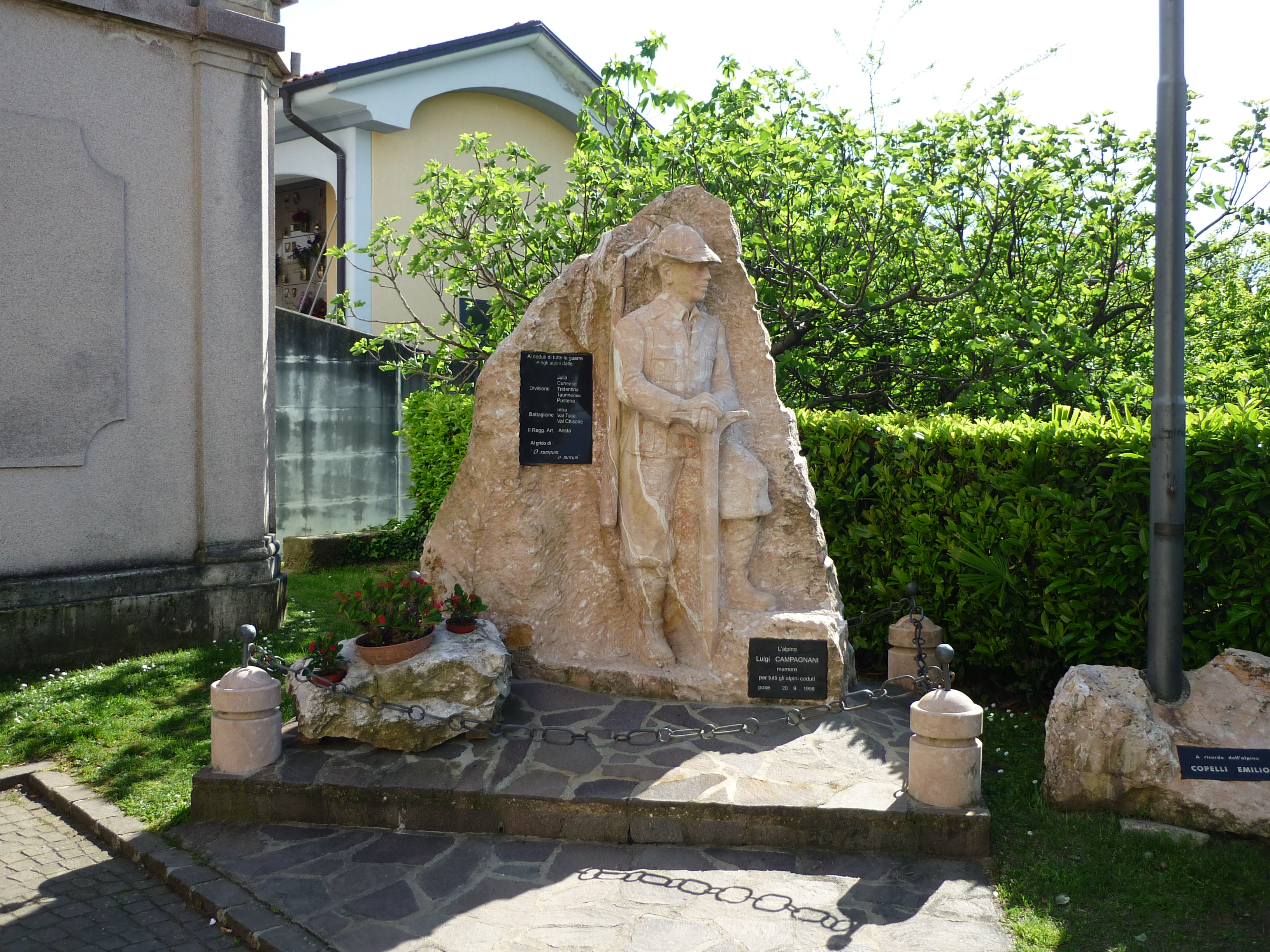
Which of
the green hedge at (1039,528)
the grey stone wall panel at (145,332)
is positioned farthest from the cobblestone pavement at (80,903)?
the green hedge at (1039,528)

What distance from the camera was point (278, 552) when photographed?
9203 millimetres

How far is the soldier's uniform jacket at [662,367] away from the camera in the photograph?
244 inches

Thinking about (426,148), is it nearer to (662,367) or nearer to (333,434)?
(333,434)

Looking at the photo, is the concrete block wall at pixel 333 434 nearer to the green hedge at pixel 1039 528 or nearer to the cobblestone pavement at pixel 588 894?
the green hedge at pixel 1039 528

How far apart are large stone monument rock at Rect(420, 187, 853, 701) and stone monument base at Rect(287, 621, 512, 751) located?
893 millimetres

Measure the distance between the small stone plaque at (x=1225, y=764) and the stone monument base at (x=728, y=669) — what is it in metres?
1.92

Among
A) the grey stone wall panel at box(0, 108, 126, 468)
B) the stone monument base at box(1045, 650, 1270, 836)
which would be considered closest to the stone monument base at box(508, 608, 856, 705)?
the stone monument base at box(1045, 650, 1270, 836)

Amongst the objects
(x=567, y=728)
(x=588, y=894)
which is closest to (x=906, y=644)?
(x=567, y=728)

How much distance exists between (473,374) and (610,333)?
7.11m

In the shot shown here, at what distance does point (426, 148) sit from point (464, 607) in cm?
1099

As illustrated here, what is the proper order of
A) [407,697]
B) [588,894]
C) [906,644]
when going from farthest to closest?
[906,644]
[407,697]
[588,894]

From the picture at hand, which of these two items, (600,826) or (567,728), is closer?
(600,826)

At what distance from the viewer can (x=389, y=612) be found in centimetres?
563

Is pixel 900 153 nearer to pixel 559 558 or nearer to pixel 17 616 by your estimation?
pixel 559 558
